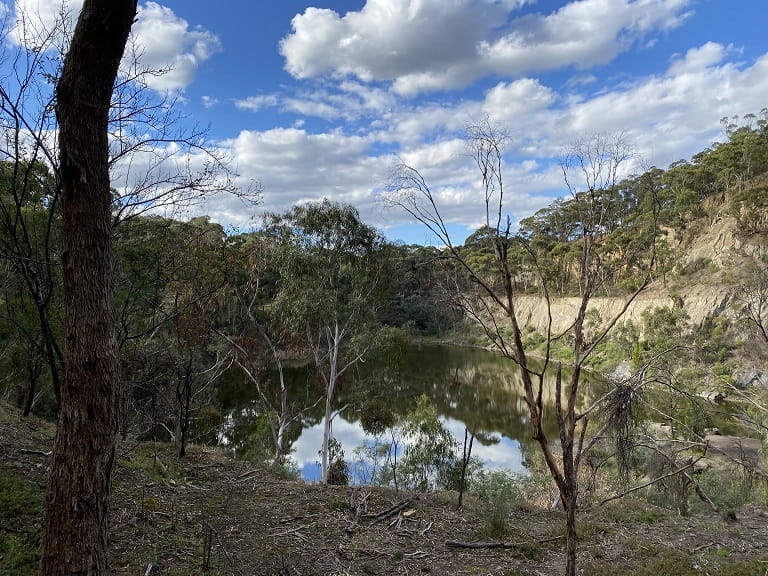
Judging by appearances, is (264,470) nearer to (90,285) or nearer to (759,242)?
(90,285)

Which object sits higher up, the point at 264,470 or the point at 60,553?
the point at 60,553

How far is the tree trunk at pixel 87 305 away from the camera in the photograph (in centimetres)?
176

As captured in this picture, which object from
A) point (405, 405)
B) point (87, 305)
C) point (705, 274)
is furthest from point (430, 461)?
point (705, 274)

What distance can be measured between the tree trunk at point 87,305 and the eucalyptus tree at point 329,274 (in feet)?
25.3

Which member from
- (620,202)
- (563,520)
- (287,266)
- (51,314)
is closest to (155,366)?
(51,314)

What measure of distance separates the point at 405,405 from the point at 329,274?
7.98 m

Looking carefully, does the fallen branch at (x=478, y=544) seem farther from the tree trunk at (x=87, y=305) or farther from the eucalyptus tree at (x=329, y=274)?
the eucalyptus tree at (x=329, y=274)

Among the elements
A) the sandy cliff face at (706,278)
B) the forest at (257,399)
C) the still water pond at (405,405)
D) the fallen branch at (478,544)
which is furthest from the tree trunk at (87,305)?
the sandy cliff face at (706,278)

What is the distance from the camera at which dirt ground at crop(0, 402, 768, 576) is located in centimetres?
354

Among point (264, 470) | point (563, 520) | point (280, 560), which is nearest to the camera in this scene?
point (280, 560)

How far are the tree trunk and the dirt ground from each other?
62.5 inches

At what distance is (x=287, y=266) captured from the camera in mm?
9633

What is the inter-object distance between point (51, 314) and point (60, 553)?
19.7ft

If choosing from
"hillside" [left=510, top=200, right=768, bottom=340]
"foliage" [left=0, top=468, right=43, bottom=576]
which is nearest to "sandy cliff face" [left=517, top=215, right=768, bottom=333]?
"hillside" [left=510, top=200, right=768, bottom=340]
